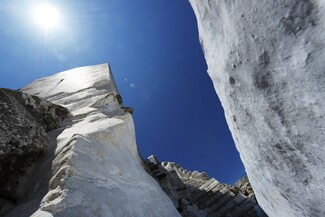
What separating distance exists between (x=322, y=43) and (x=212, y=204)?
4.88 meters

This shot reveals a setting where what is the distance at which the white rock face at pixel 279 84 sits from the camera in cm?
104

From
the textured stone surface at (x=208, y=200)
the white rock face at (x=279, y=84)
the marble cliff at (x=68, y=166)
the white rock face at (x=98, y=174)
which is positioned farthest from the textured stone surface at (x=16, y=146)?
the textured stone surface at (x=208, y=200)

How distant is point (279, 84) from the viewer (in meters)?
1.26

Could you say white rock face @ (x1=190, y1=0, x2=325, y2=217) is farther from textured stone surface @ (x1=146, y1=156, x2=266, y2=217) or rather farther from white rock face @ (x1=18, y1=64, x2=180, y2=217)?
textured stone surface @ (x1=146, y1=156, x2=266, y2=217)

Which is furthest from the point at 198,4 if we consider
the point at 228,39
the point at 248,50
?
the point at 248,50

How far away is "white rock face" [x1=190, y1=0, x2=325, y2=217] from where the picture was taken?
1.04m

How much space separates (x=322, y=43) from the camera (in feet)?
3.17

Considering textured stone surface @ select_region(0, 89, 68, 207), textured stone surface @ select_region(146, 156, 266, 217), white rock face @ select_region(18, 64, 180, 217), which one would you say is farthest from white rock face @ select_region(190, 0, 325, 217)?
textured stone surface @ select_region(146, 156, 266, 217)

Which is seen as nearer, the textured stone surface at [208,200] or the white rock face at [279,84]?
the white rock face at [279,84]

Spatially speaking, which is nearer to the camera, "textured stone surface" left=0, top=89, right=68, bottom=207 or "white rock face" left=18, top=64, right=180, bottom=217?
"white rock face" left=18, top=64, right=180, bottom=217

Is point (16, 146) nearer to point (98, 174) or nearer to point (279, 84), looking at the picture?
point (98, 174)

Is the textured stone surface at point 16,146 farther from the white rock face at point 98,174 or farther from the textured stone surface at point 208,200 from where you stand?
the textured stone surface at point 208,200

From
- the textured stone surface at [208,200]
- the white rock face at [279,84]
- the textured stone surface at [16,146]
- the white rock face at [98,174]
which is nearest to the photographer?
the white rock face at [279,84]

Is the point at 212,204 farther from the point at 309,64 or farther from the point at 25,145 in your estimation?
the point at 309,64
